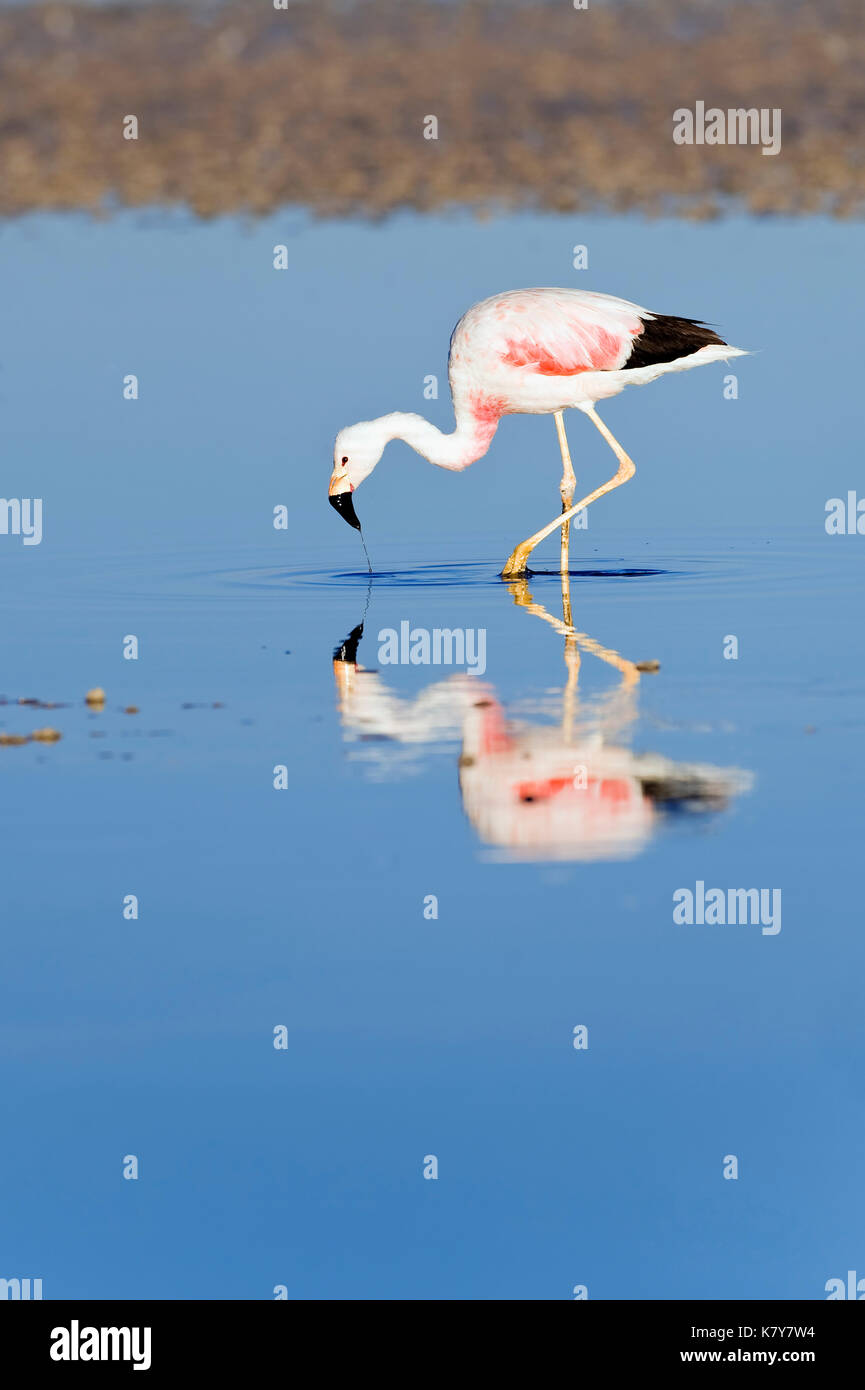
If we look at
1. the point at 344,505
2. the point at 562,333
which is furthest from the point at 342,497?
the point at 562,333

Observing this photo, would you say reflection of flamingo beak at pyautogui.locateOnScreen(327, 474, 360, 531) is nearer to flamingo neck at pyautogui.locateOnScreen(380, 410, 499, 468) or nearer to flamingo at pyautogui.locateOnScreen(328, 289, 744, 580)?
flamingo at pyautogui.locateOnScreen(328, 289, 744, 580)

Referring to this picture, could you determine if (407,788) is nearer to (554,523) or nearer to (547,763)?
(547,763)

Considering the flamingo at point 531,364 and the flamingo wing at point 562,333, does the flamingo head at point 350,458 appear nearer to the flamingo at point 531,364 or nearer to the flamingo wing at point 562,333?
the flamingo at point 531,364

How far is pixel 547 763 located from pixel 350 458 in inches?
181

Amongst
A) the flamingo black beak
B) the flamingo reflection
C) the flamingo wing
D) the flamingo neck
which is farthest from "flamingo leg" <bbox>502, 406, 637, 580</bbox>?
the flamingo reflection

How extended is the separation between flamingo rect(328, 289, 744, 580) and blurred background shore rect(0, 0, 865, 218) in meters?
16.8

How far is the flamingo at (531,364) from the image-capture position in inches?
554

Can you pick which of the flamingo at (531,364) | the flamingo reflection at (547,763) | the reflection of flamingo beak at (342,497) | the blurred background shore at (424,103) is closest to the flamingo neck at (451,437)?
the flamingo at (531,364)

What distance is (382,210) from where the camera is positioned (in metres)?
32.4

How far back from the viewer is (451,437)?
14539mm

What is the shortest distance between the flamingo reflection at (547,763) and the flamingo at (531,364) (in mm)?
2600
